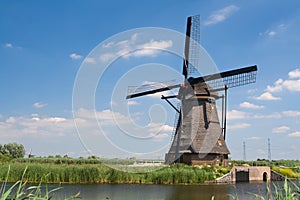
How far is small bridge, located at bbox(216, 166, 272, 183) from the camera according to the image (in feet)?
64.1

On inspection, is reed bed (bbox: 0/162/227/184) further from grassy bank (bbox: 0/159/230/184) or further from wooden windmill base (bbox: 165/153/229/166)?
wooden windmill base (bbox: 165/153/229/166)

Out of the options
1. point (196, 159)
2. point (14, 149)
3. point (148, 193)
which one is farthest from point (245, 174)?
point (14, 149)

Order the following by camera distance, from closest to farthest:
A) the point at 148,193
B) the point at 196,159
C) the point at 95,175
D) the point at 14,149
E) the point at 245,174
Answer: the point at 148,193 → the point at 95,175 → the point at 196,159 → the point at 245,174 → the point at 14,149

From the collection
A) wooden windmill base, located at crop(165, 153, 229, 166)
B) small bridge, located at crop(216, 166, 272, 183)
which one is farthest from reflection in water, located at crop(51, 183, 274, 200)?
wooden windmill base, located at crop(165, 153, 229, 166)

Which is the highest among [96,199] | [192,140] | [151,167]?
[192,140]

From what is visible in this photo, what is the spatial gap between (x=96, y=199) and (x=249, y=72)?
11.8 m

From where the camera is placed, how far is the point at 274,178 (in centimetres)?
2350

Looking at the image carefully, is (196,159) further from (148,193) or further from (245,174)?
(148,193)

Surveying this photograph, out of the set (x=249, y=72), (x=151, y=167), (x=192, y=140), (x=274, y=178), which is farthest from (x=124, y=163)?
(x=274, y=178)

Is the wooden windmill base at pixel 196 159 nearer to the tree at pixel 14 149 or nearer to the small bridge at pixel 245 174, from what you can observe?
the small bridge at pixel 245 174

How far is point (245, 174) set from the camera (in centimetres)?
2191

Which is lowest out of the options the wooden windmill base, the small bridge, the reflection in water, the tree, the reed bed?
the reflection in water

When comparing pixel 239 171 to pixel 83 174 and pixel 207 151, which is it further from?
pixel 83 174

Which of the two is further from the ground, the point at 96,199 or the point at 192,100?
the point at 192,100
